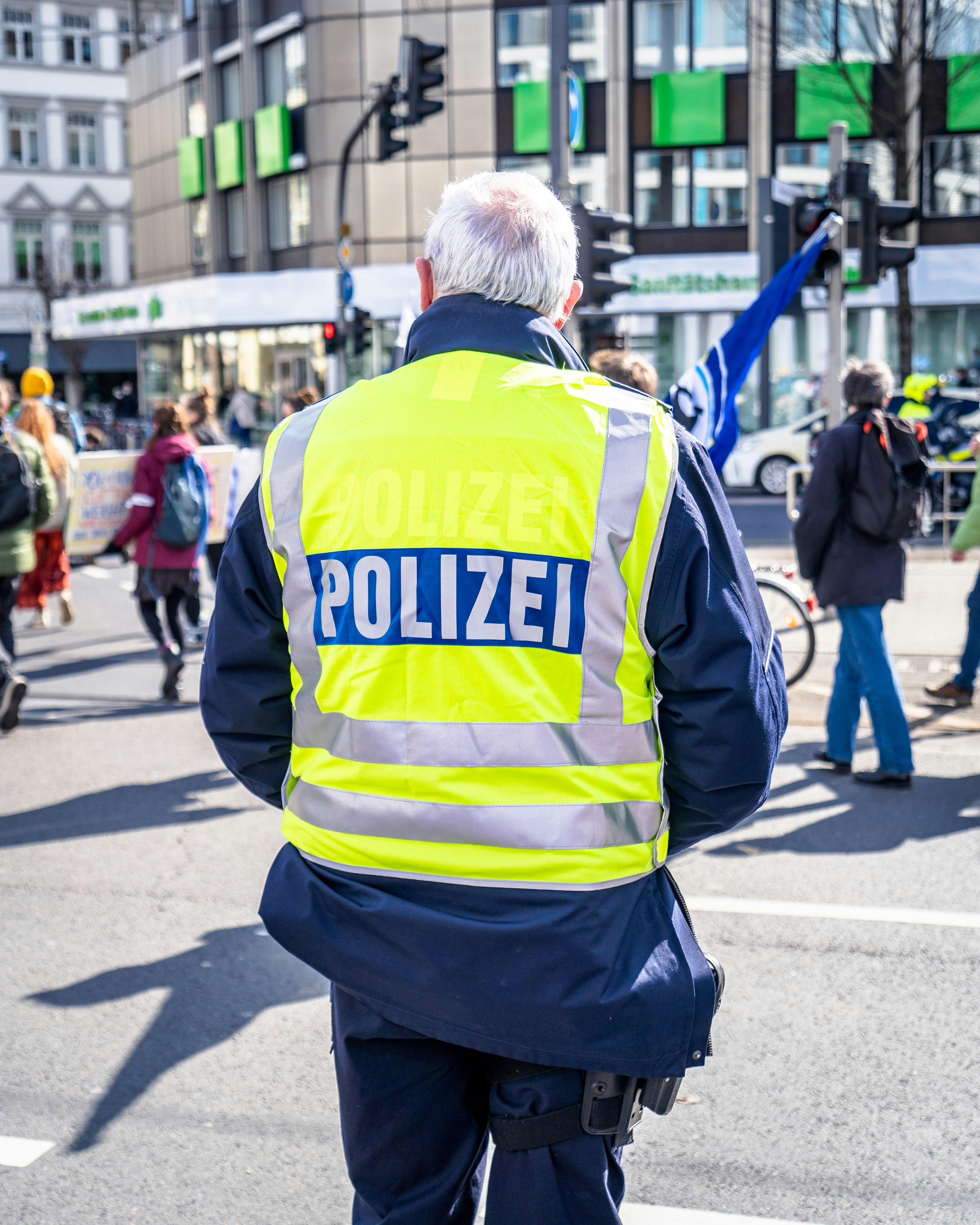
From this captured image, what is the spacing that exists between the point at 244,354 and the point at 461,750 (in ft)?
117

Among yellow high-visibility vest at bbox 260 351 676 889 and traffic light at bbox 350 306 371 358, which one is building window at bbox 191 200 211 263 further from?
yellow high-visibility vest at bbox 260 351 676 889

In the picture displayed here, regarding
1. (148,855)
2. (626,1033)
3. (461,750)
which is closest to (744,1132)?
(626,1033)

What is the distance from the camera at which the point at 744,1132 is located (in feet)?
10.7

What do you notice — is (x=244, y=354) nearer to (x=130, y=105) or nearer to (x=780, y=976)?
(x=130, y=105)

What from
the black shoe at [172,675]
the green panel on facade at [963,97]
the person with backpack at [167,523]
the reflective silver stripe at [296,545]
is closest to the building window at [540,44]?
the green panel on facade at [963,97]

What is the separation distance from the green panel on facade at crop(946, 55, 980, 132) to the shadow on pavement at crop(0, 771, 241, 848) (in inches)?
1069

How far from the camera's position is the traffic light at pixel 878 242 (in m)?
9.66

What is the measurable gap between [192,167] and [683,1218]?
126 ft

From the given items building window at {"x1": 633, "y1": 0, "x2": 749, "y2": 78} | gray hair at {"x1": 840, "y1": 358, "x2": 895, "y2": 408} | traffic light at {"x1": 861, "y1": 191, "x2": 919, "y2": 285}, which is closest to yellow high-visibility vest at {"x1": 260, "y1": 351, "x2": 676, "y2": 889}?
gray hair at {"x1": 840, "y1": 358, "x2": 895, "y2": 408}

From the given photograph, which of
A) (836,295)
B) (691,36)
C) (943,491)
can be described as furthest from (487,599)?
(691,36)

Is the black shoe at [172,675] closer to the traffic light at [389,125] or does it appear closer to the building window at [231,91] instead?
the traffic light at [389,125]

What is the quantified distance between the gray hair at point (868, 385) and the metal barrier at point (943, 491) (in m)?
4.15

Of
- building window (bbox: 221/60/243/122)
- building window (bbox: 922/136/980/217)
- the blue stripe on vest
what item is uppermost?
building window (bbox: 221/60/243/122)

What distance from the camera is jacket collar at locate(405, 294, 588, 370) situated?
79.7 inches
